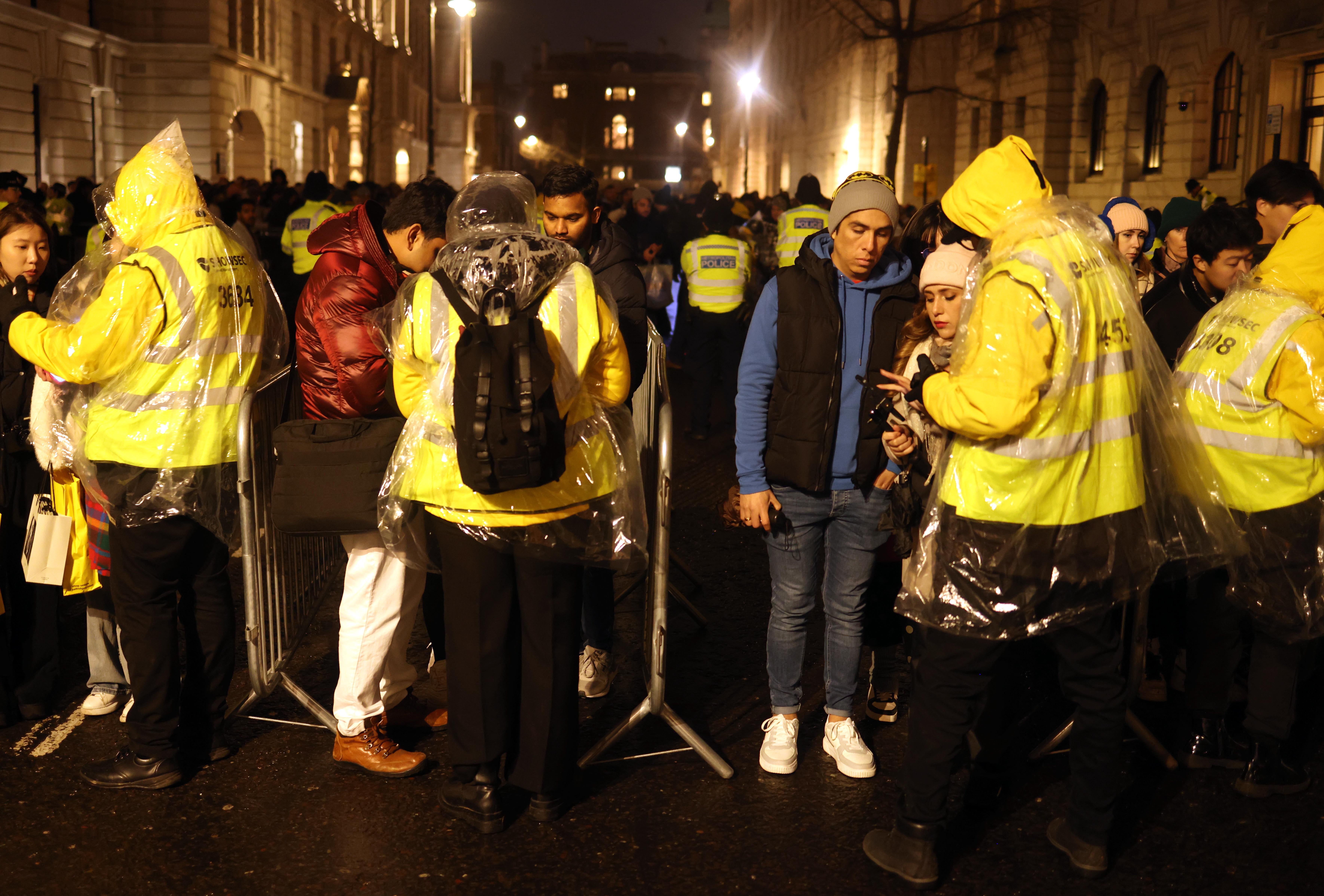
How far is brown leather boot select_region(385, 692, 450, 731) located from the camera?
4.80 metres

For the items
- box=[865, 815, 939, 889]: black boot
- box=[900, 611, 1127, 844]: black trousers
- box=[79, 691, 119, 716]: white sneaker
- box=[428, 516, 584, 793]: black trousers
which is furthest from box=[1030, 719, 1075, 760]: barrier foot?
box=[79, 691, 119, 716]: white sneaker

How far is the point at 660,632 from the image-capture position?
433cm

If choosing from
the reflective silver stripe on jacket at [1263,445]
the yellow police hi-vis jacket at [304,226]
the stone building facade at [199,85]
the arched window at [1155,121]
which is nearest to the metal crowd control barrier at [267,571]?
the reflective silver stripe on jacket at [1263,445]

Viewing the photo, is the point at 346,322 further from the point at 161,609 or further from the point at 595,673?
the point at 595,673

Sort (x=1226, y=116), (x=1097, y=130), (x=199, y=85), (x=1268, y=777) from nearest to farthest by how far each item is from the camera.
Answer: (x=1268, y=777) → (x=1226, y=116) → (x=1097, y=130) → (x=199, y=85)

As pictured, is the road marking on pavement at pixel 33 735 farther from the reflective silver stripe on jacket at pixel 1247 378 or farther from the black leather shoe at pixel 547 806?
the reflective silver stripe on jacket at pixel 1247 378

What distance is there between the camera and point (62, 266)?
16.5ft

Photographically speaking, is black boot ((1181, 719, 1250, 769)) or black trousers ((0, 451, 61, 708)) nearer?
black boot ((1181, 719, 1250, 769))

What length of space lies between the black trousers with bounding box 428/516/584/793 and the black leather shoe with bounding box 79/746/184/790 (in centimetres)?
107

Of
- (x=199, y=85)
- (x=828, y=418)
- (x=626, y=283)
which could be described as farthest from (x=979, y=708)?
(x=199, y=85)

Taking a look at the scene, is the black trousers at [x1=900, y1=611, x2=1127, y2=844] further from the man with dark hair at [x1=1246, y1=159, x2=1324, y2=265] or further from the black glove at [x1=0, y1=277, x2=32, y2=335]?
the black glove at [x1=0, y1=277, x2=32, y2=335]

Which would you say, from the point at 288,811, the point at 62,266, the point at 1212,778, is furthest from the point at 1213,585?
the point at 62,266

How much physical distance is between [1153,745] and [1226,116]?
1926 centimetres

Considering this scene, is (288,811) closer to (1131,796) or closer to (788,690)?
(788,690)
